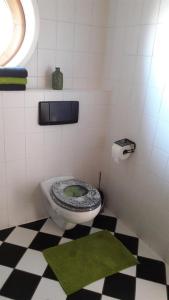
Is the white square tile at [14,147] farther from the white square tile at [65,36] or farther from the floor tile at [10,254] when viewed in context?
the white square tile at [65,36]

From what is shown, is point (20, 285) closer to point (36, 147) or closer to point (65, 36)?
point (36, 147)

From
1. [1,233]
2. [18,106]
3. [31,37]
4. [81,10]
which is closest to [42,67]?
[31,37]

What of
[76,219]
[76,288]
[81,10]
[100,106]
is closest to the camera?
[76,288]

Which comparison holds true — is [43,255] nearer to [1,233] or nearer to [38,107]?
[1,233]

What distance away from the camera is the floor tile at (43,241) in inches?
74.7

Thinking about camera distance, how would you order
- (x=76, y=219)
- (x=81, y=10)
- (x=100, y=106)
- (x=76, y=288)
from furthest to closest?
(x=100, y=106) < (x=81, y=10) < (x=76, y=219) < (x=76, y=288)

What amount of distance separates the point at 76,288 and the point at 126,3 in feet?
6.59

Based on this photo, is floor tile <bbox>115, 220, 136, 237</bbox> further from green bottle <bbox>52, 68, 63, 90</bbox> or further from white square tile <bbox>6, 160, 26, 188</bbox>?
green bottle <bbox>52, 68, 63, 90</bbox>

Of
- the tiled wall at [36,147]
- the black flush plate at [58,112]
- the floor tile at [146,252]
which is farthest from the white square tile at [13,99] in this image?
the floor tile at [146,252]

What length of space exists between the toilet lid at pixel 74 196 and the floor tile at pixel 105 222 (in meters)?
0.44

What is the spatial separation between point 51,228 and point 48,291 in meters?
0.60

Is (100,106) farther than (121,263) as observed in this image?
Yes

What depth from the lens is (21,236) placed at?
6.51ft

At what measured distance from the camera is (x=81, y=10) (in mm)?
1917
